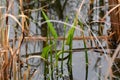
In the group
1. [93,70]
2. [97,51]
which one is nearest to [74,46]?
[97,51]

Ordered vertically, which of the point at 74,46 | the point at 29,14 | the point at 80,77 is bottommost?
the point at 80,77

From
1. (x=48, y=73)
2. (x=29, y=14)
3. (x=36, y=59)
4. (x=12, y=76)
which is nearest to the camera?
(x=12, y=76)

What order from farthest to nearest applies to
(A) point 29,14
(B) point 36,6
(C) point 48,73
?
(B) point 36,6 → (A) point 29,14 → (C) point 48,73

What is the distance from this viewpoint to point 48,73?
2.11 meters

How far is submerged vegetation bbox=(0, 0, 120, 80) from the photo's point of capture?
1727mm

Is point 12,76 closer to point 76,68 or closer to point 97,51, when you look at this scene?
point 76,68

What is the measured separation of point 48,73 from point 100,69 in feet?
1.10

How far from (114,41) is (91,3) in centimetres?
76

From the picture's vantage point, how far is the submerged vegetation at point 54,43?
1.73 meters

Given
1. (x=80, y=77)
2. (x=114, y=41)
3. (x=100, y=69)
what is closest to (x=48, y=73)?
(x=80, y=77)

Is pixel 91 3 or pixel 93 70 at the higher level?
pixel 91 3

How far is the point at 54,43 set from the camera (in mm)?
2023

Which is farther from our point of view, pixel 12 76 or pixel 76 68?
pixel 76 68

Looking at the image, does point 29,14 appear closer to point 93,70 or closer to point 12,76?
point 93,70
